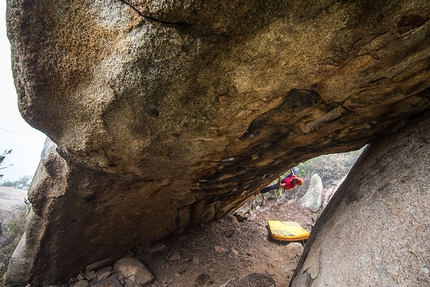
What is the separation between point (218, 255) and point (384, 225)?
3146mm

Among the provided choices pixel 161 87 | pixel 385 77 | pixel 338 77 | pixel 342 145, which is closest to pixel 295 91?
pixel 338 77

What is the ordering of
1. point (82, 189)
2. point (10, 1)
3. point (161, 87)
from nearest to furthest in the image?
1. point (10, 1)
2. point (161, 87)
3. point (82, 189)

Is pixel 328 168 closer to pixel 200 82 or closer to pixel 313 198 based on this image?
pixel 313 198

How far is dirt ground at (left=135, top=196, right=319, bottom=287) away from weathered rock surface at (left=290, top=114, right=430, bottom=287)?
1775mm

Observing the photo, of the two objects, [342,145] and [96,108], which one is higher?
[96,108]

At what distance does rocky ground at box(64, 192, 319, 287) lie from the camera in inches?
137

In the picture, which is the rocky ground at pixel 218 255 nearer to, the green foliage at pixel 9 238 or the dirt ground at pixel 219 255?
the dirt ground at pixel 219 255

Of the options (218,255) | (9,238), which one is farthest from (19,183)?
(218,255)

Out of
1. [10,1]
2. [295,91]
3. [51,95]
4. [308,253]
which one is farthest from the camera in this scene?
[308,253]

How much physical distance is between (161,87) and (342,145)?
7.29ft

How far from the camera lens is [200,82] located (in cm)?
146

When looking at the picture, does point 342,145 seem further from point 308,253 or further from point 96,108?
point 96,108

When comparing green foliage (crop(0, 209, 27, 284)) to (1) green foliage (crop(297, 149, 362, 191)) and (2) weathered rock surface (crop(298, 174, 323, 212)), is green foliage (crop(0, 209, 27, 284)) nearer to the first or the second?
(2) weathered rock surface (crop(298, 174, 323, 212))

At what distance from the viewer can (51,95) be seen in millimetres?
1688
